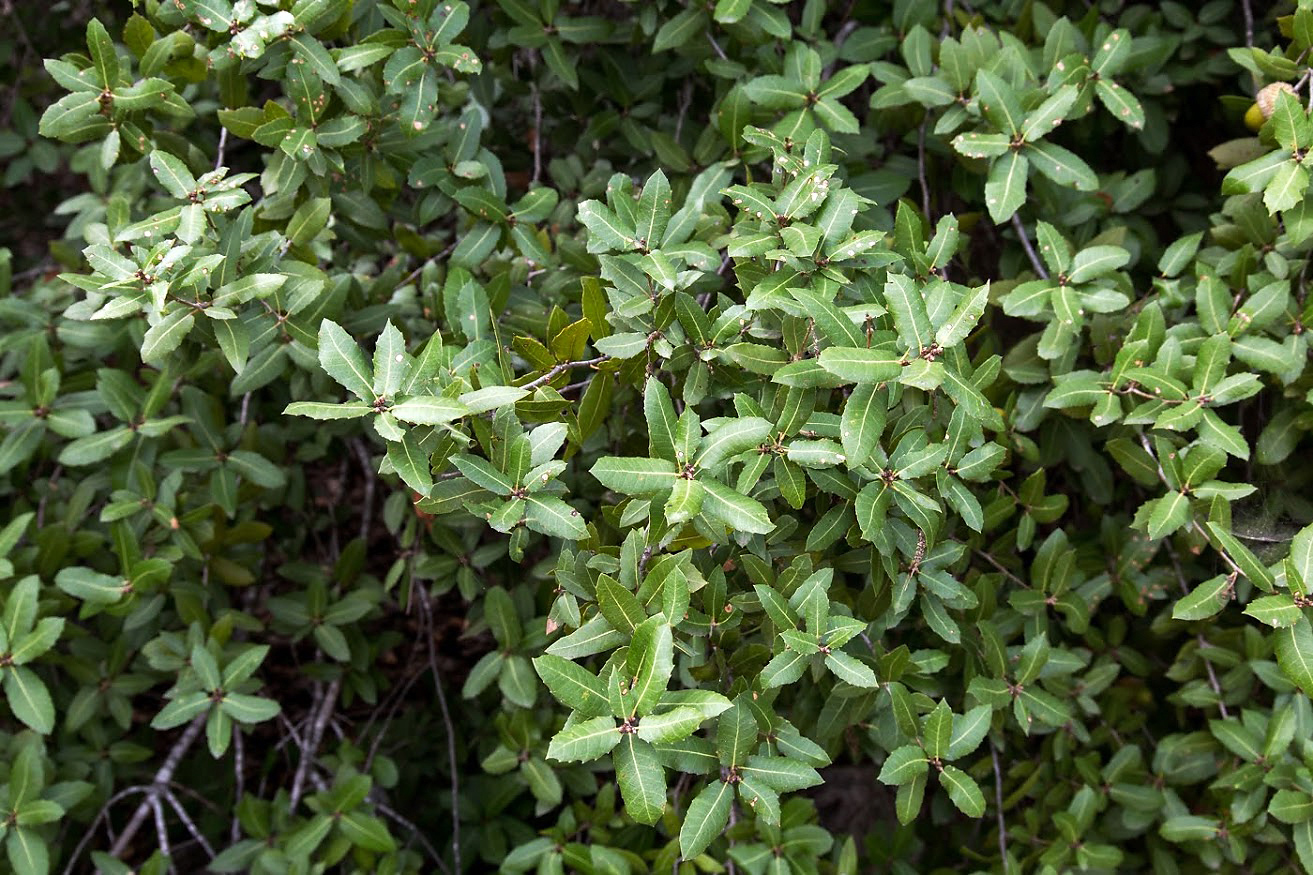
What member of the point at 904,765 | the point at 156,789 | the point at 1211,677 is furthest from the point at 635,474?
the point at 156,789

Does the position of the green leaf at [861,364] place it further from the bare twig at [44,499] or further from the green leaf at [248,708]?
the bare twig at [44,499]

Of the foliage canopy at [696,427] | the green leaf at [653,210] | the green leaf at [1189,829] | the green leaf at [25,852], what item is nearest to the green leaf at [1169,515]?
the foliage canopy at [696,427]

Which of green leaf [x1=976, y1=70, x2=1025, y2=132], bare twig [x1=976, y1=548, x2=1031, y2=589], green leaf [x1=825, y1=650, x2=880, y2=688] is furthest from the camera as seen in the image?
bare twig [x1=976, y1=548, x2=1031, y2=589]

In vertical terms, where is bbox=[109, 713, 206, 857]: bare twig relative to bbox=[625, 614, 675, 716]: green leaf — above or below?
below

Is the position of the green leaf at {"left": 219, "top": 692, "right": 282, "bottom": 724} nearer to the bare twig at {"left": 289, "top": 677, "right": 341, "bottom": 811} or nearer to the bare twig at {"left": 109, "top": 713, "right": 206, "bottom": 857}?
the bare twig at {"left": 109, "top": 713, "right": 206, "bottom": 857}

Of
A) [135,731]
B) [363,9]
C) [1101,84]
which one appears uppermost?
[363,9]

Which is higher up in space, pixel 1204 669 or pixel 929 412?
pixel 929 412

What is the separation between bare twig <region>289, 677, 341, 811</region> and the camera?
2.39 metres

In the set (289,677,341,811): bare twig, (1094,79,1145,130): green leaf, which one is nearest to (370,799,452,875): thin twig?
(289,677,341,811): bare twig

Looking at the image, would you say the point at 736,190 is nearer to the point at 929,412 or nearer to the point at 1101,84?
the point at 929,412

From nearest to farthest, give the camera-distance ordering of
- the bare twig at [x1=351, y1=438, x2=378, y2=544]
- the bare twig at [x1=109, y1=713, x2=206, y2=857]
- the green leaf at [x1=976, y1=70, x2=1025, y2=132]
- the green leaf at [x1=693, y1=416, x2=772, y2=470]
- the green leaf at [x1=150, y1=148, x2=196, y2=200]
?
1. the green leaf at [x1=693, y1=416, x2=772, y2=470]
2. the green leaf at [x1=150, y1=148, x2=196, y2=200]
3. the green leaf at [x1=976, y1=70, x2=1025, y2=132]
4. the bare twig at [x1=109, y1=713, x2=206, y2=857]
5. the bare twig at [x1=351, y1=438, x2=378, y2=544]

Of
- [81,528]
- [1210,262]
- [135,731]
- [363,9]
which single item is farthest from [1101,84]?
[135,731]

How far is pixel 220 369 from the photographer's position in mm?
2352

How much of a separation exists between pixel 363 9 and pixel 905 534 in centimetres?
141
